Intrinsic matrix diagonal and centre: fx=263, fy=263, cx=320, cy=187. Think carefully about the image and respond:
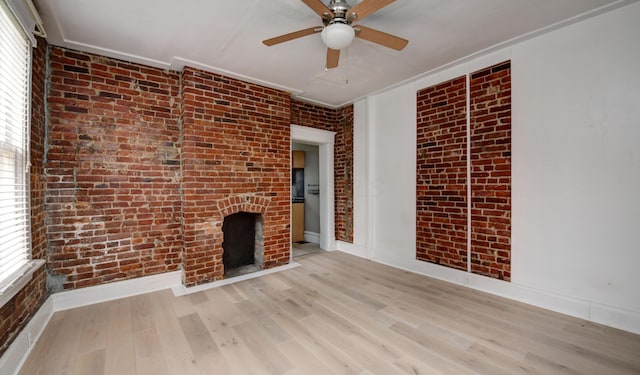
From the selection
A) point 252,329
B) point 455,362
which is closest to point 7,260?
point 252,329

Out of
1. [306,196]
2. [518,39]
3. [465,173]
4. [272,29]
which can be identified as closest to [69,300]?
[272,29]

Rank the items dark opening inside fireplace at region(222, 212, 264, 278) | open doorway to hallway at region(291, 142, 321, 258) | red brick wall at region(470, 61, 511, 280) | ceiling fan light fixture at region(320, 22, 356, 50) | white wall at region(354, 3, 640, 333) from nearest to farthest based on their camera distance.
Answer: ceiling fan light fixture at region(320, 22, 356, 50) → white wall at region(354, 3, 640, 333) → red brick wall at region(470, 61, 511, 280) → dark opening inside fireplace at region(222, 212, 264, 278) → open doorway to hallway at region(291, 142, 321, 258)

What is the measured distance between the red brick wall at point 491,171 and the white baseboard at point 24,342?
14.5ft

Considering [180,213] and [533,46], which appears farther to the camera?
[180,213]

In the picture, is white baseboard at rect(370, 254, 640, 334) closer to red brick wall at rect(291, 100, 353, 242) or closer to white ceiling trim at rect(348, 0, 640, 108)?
red brick wall at rect(291, 100, 353, 242)

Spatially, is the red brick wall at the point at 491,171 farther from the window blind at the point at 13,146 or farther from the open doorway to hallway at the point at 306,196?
the window blind at the point at 13,146

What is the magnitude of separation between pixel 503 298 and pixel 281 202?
3213mm

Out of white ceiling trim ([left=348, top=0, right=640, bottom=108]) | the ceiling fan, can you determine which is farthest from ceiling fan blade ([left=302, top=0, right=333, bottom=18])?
white ceiling trim ([left=348, top=0, right=640, bottom=108])

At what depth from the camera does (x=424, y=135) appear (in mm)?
3893

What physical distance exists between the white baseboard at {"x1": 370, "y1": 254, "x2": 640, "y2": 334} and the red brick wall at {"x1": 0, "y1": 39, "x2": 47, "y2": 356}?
4.33 metres

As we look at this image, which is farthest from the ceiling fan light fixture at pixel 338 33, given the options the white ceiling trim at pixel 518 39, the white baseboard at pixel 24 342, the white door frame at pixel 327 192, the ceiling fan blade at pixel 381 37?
the white baseboard at pixel 24 342

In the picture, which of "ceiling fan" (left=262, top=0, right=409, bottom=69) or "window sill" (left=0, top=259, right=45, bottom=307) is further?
"ceiling fan" (left=262, top=0, right=409, bottom=69)

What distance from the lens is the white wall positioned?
93.1 inches

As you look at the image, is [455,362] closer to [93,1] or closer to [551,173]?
[551,173]
